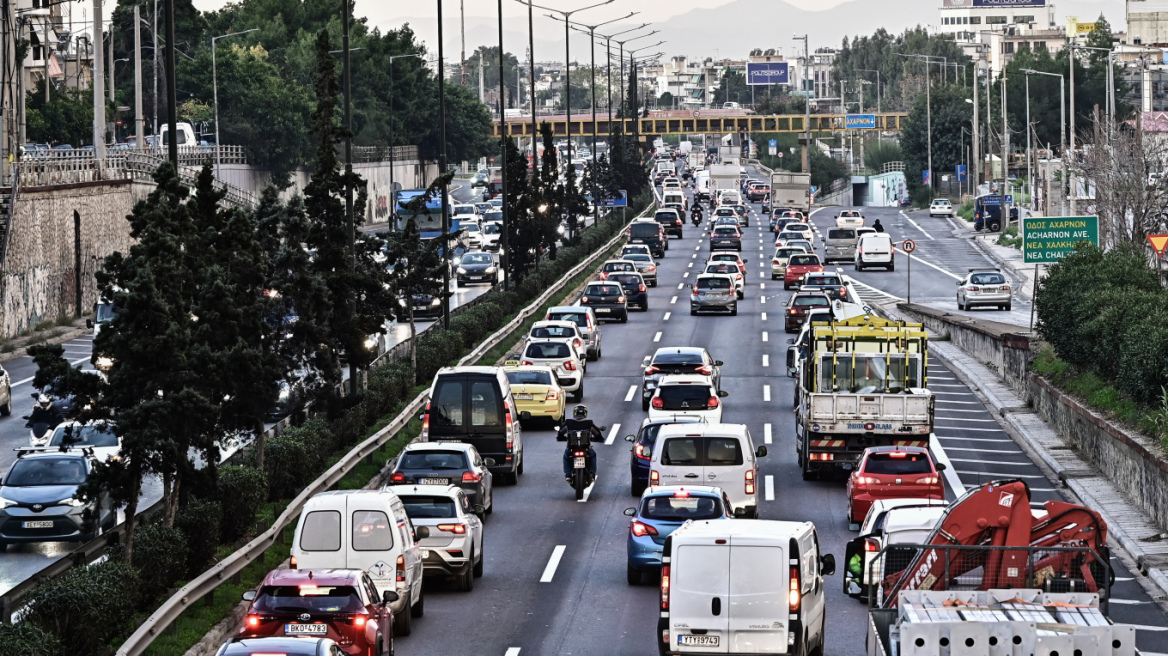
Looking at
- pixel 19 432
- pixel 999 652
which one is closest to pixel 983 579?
pixel 999 652

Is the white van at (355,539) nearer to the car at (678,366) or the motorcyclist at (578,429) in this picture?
the motorcyclist at (578,429)

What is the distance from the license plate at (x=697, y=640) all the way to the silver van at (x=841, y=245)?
72131mm

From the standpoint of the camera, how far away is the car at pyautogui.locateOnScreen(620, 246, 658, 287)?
7569cm

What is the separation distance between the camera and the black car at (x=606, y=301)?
60.7 m

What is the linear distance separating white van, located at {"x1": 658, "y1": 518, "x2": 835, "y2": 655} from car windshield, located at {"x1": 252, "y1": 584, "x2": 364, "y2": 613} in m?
3.26

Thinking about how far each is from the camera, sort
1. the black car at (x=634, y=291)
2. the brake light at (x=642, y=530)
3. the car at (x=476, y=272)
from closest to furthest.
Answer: the brake light at (x=642, y=530) < the black car at (x=634, y=291) < the car at (x=476, y=272)

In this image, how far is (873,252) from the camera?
84.1 m

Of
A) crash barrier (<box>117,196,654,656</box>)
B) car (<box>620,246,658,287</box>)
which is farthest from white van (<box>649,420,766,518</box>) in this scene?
car (<box>620,246,658,287</box>)

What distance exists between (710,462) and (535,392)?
11828 mm

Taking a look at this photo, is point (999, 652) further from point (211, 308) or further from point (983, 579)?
point (211, 308)

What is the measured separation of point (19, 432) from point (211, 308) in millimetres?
18121

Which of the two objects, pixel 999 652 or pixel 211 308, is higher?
pixel 211 308

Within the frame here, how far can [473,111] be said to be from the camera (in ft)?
525

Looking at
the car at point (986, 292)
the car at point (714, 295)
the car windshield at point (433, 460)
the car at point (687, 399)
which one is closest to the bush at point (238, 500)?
the car windshield at point (433, 460)
